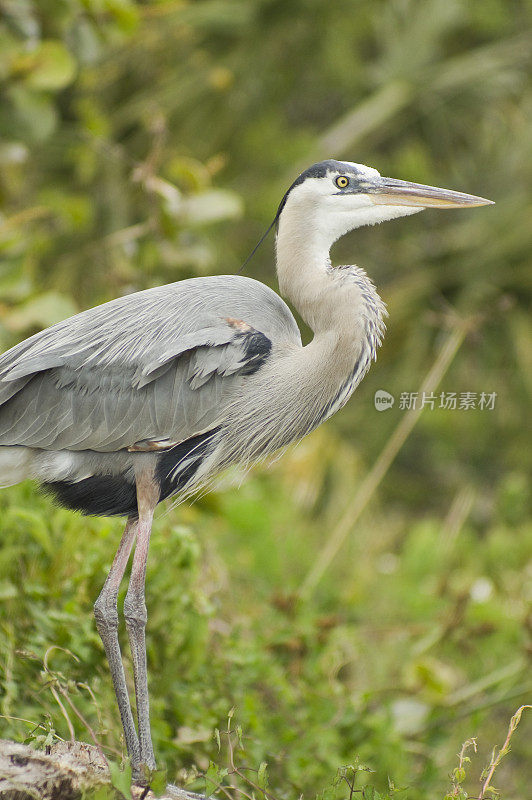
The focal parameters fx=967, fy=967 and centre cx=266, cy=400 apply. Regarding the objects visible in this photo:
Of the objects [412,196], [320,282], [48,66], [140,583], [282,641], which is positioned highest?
[48,66]

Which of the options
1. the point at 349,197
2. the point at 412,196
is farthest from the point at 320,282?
the point at 412,196

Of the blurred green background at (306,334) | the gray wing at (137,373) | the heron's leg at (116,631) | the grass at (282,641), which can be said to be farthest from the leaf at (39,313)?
the heron's leg at (116,631)

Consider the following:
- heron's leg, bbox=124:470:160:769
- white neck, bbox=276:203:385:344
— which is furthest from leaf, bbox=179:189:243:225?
heron's leg, bbox=124:470:160:769

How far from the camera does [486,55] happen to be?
723 centimetres

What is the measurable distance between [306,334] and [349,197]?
147 inches

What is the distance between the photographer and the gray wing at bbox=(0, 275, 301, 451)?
2873 mm

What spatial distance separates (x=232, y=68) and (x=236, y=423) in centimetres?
461

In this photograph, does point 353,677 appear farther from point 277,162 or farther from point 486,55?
point 486,55

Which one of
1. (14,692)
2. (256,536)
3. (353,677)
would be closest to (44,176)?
(256,536)

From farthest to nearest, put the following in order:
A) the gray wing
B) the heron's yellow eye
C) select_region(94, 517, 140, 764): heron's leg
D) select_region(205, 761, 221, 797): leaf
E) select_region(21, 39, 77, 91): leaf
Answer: select_region(21, 39, 77, 91): leaf, the heron's yellow eye, the gray wing, select_region(94, 517, 140, 764): heron's leg, select_region(205, 761, 221, 797): leaf

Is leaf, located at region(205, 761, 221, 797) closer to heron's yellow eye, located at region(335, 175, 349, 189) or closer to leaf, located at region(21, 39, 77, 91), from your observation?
heron's yellow eye, located at region(335, 175, 349, 189)

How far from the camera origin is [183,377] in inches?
114

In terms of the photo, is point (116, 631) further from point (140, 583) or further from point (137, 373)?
point (137, 373)

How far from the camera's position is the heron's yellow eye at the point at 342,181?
9.85ft
